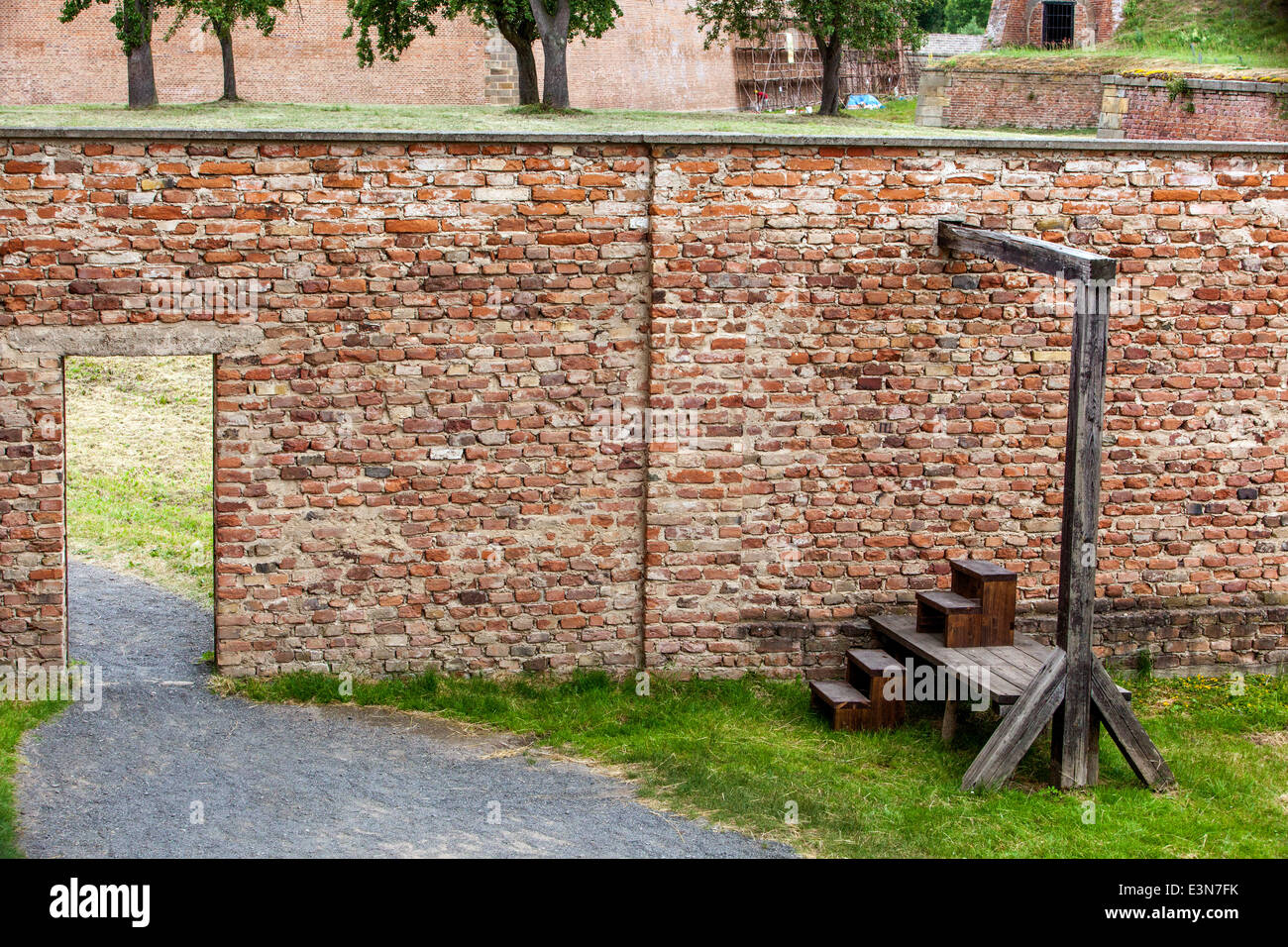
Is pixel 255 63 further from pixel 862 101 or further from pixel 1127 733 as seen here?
pixel 1127 733

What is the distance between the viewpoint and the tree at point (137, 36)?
2069 centimetres

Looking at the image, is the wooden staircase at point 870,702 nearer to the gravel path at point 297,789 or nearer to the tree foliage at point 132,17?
the gravel path at point 297,789

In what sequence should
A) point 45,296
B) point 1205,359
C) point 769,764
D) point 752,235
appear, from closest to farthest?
1. point 769,764
2. point 45,296
3. point 752,235
4. point 1205,359

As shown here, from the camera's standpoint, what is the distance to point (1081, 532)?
6.86m

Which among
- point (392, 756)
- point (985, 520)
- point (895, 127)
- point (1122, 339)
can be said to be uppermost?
point (895, 127)

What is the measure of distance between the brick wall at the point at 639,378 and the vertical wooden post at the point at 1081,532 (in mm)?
1787

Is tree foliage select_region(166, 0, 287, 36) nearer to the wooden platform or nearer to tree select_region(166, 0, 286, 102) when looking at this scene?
tree select_region(166, 0, 286, 102)

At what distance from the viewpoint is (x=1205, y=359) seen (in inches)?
346

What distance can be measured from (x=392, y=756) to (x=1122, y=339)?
5573 millimetres

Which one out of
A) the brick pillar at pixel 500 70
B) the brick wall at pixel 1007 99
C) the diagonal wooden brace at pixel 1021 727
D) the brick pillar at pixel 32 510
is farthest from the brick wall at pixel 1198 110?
the brick pillar at pixel 32 510

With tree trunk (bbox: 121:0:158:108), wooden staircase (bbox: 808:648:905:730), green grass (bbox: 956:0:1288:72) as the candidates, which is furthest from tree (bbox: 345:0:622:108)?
wooden staircase (bbox: 808:648:905:730)

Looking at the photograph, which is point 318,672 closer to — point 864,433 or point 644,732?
point 644,732

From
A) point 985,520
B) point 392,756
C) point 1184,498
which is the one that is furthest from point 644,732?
point 1184,498

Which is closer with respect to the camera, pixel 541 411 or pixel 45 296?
pixel 45 296
